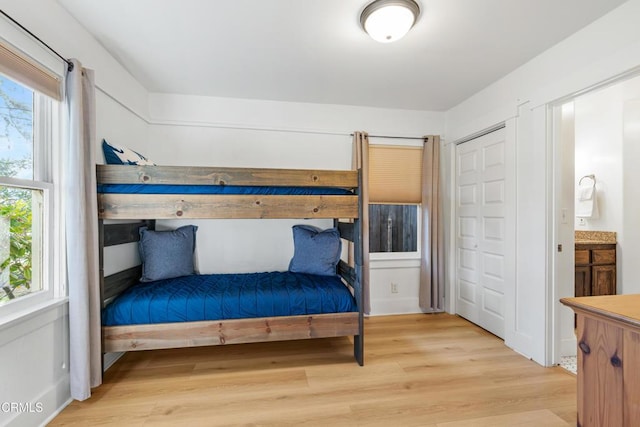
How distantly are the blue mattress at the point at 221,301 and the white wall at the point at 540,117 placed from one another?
1.48 m

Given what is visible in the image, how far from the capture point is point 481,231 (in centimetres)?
286

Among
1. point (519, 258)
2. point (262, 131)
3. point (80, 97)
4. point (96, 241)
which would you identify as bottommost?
point (519, 258)

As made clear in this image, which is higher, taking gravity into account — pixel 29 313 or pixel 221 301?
pixel 29 313

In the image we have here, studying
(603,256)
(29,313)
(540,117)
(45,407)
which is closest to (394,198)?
(540,117)

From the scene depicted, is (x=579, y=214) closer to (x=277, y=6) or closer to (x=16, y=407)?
(x=277, y=6)

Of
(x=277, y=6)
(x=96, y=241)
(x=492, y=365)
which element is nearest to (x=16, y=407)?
(x=96, y=241)

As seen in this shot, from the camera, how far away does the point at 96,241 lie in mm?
1759

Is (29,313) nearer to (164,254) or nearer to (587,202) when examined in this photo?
(164,254)

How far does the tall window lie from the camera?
321 cm

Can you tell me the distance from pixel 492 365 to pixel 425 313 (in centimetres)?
113

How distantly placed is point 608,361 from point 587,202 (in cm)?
309

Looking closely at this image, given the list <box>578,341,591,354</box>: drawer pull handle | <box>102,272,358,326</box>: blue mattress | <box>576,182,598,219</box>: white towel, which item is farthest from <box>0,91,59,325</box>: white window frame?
<box>576,182,598,219</box>: white towel

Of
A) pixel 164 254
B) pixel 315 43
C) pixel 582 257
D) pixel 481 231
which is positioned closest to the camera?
pixel 315 43

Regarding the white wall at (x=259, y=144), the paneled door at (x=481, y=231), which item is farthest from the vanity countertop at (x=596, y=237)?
the white wall at (x=259, y=144)
